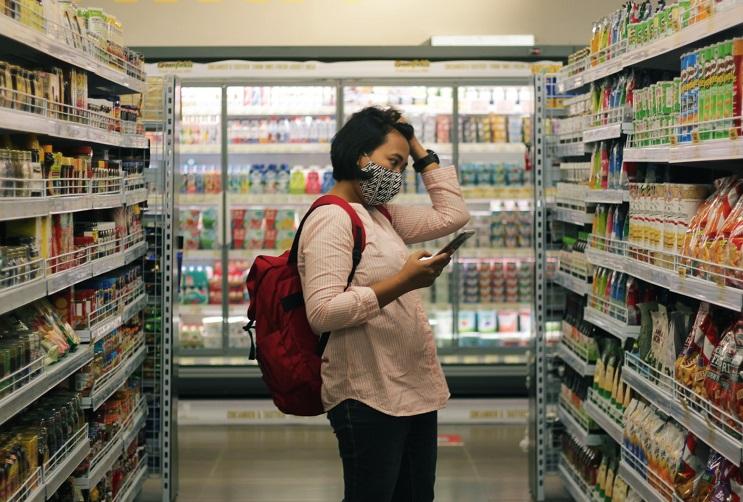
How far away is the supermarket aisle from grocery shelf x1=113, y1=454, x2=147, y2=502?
0.42 meters

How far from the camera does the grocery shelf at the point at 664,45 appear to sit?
2.44 metres

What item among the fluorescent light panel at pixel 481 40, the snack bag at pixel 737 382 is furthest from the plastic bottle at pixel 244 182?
the snack bag at pixel 737 382

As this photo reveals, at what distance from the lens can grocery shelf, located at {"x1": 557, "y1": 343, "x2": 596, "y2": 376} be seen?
4.04m

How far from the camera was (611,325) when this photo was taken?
142 inches

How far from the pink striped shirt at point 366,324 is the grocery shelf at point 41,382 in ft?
2.71

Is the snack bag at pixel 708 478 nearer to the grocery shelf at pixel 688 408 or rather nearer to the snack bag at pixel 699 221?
the grocery shelf at pixel 688 408

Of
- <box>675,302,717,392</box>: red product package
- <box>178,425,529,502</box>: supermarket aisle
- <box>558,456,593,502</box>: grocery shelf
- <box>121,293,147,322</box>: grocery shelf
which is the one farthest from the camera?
<box>178,425,529,502</box>: supermarket aisle

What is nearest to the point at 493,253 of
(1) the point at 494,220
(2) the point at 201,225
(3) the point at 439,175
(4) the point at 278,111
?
(1) the point at 494,220

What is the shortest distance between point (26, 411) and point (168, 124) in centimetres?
170

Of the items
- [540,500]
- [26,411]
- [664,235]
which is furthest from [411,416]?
[540,500]

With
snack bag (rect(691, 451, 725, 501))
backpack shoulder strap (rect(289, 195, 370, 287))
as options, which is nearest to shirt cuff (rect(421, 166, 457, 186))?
backpack shoulder strap (rect(289, 195, 370, 287))

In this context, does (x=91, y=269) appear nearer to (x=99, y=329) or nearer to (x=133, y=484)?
(x=99, y=329)

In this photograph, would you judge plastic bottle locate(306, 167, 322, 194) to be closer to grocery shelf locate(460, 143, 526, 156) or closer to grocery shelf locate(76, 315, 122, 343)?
grocery shelf locate(460, 143, 526, 156)

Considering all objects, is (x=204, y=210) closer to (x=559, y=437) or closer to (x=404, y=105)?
(x=404, y=105)
